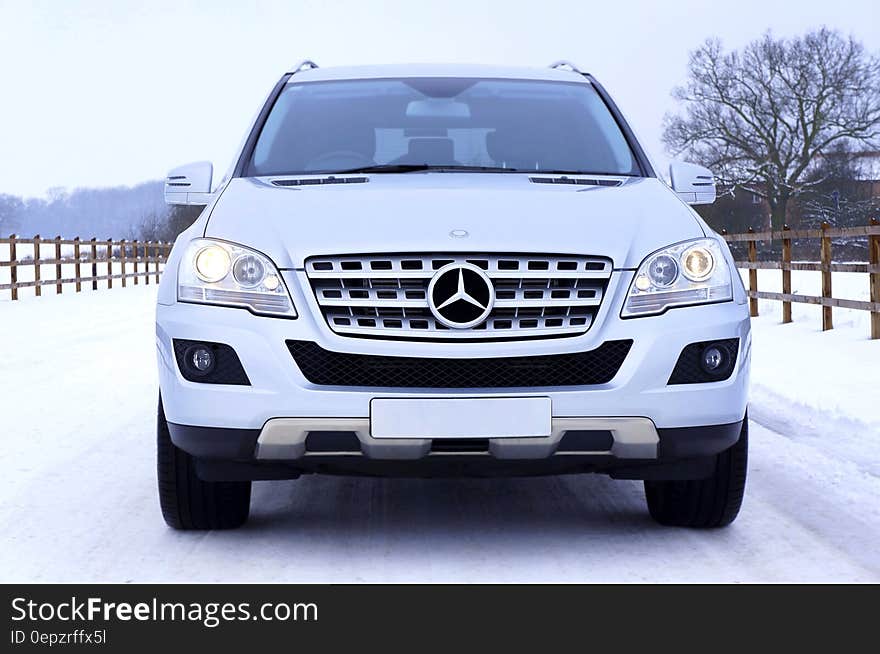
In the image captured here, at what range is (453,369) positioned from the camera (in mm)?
3807

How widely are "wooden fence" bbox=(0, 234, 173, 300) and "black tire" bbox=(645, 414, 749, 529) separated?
19.4 meters

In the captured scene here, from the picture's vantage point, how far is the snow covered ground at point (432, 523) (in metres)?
3.88

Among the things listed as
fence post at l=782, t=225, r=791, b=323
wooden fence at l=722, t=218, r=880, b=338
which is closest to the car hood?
wooden fence at l=722, t=218, r=880, b=338

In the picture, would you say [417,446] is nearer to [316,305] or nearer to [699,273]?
[316,305]

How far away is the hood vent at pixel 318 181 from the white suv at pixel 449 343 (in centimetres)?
32

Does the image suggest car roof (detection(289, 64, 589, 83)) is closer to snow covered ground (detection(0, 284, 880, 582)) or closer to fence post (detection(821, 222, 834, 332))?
snow covered ground (detection(0, 284, 880, 582))

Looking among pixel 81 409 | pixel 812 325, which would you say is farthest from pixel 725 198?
pixel 81 409

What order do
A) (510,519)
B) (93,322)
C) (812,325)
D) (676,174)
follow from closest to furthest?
(510,519)
(676,174)
(812,325)
(93,322)

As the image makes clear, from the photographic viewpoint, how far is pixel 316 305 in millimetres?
3855

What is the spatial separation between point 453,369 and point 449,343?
8 cm

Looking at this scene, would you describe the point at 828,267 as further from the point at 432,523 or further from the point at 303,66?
the point at 432,523

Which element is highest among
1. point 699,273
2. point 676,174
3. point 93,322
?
point 676,174

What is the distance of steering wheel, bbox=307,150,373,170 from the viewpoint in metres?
5.00

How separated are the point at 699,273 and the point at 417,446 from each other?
1.04 metres
